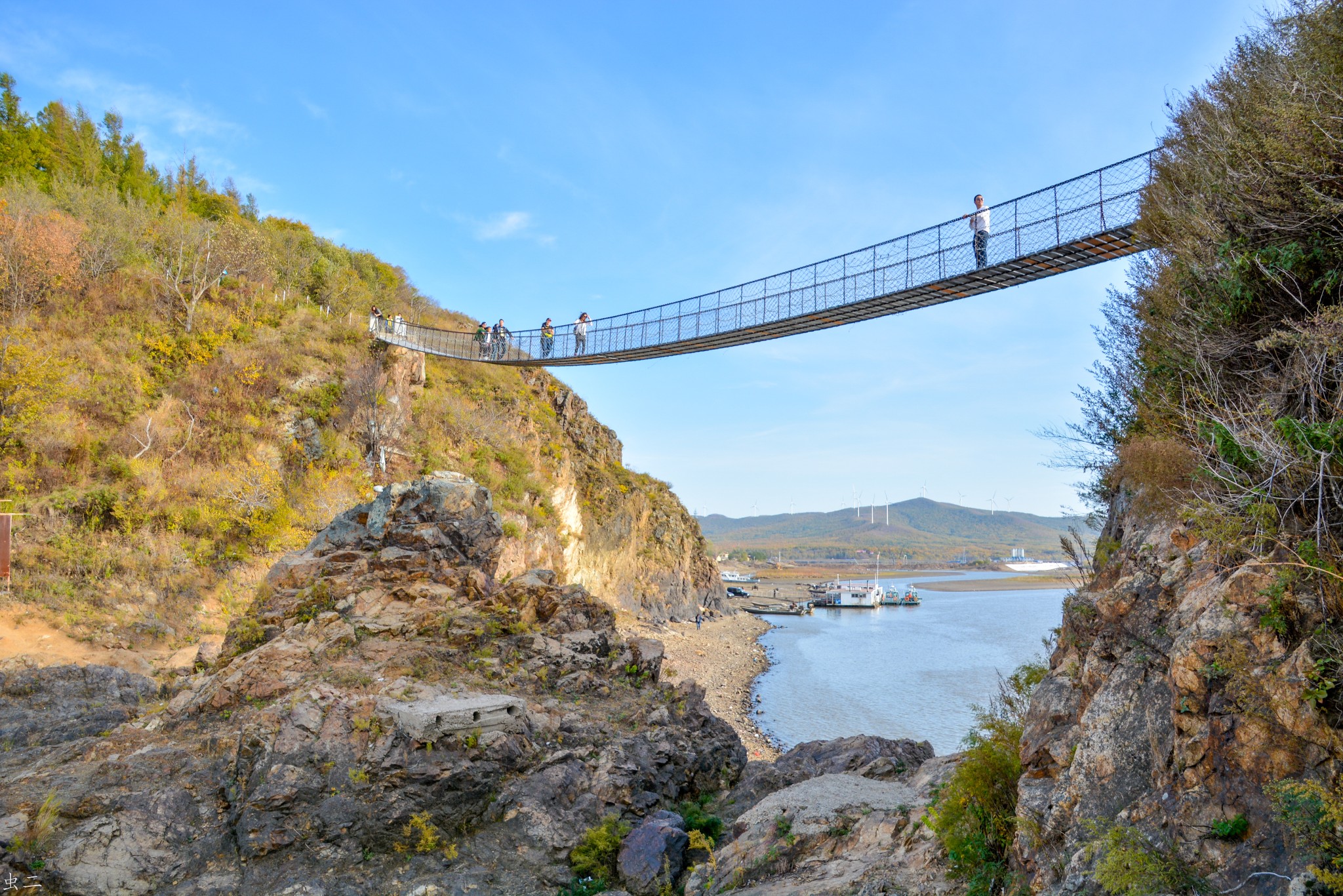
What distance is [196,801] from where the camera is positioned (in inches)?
321

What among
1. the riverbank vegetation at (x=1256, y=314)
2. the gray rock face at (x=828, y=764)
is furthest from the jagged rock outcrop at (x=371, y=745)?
the riverbank vegetation at (x=1256, y=314)

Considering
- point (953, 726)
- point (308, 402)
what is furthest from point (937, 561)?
point (308, 402)

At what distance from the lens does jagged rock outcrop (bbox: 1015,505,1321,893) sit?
3926mm

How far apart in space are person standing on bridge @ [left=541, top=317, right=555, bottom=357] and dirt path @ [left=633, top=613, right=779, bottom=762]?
34.7 ft

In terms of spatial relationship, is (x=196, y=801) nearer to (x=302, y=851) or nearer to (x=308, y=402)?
(x=302, y=851)

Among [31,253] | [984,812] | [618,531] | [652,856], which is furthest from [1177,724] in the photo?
[618,531]

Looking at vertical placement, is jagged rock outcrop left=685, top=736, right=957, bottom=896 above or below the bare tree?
below

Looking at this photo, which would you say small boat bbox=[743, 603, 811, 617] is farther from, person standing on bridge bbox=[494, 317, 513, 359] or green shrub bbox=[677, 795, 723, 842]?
green shrub bbox=[677, 795, 723, 842]

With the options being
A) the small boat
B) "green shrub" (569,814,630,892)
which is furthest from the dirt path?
the small boat

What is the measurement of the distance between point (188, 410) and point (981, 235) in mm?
23180

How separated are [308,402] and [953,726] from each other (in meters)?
26.6

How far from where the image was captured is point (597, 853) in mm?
8664

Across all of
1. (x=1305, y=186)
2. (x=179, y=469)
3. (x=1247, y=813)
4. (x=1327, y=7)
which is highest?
(x=1327, y=7)

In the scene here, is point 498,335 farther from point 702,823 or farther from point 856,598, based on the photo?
point 856,598
